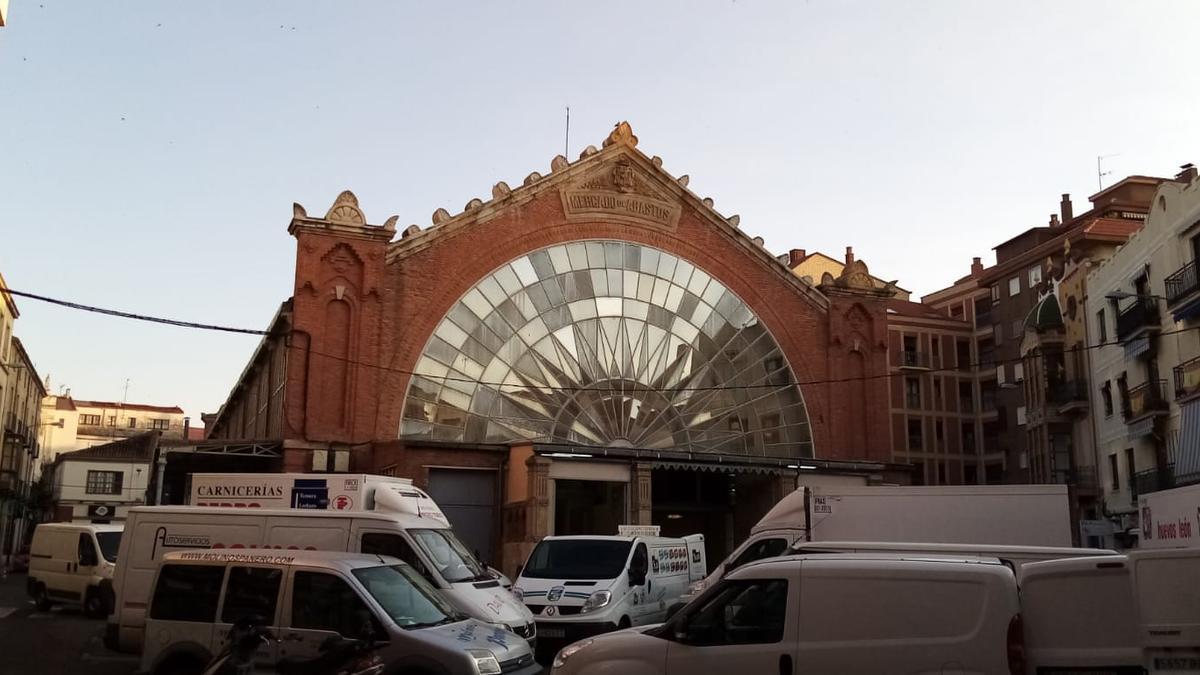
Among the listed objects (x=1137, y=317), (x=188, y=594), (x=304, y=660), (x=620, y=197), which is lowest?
(x=304, y=660)

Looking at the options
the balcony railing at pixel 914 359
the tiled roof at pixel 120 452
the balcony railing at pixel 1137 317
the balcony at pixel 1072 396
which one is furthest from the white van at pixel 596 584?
the tiled roof at pixel 120 452

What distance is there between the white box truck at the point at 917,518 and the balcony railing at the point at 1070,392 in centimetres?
2691

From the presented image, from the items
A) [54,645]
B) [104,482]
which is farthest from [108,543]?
[104,482]

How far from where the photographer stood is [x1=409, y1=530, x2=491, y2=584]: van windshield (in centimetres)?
1376

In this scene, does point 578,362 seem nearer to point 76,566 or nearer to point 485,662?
point 76,566

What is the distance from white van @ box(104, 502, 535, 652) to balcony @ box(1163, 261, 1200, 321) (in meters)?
24.0

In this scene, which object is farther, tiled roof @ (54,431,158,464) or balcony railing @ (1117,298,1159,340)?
tiled roof @ (54,431,158,464)

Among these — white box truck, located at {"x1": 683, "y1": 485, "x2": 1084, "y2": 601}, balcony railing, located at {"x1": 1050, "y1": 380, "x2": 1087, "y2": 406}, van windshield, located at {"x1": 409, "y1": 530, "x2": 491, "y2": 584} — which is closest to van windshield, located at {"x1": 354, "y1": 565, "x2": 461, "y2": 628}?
van windshield, located at {"x1": 409, "y1": 530, "x2": 491, "y2": 584}

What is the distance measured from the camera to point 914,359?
65688 millimetres

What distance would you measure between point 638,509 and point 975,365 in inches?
1679

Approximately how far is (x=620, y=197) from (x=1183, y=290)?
56.5ft

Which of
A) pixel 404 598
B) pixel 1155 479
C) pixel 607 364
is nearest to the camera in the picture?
pixel 404 598

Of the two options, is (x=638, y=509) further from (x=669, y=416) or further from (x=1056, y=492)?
(x=1056, y=492)

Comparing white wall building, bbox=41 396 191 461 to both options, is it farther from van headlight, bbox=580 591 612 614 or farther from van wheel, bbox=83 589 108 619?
van headlight, bbox=580 591 612 614
